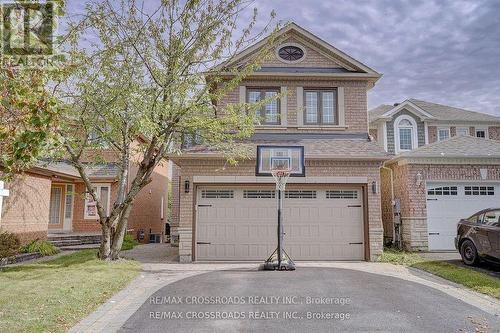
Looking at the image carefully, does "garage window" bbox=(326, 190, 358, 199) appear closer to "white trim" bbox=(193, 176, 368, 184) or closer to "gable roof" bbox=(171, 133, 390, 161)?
"white trim" bbox=(193, 176, 368, 184)

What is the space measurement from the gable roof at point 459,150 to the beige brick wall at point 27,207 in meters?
13.9

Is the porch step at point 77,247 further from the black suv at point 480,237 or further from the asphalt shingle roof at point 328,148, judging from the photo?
the black suv at point 480,237

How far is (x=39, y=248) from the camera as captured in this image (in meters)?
14.4

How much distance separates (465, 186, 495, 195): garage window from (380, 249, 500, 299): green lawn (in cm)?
343

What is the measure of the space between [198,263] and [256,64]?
6.49 metres

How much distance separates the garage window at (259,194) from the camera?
13695 mm

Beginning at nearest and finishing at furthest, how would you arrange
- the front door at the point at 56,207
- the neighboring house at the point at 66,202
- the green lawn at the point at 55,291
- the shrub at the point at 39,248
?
1. the green lawn at the point at 55,291
2. the shrub at the point at 39,248
3. the neighboring house at the point at 66,202
4. the front door at the point at 56,207

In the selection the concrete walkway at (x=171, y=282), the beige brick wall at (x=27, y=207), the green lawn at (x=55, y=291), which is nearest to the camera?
the green lawn at (x=55, y=291)

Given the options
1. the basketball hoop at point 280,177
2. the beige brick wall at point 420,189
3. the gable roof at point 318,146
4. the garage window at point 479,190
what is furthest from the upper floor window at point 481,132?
the basketball hoop at point 280,177

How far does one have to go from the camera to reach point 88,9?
11242 mm

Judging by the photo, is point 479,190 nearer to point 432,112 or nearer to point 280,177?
point 280,177

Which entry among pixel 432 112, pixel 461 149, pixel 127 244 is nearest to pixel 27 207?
pixel 127 244

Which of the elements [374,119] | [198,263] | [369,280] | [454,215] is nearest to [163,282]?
[198,263]

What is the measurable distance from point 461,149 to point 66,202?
62.0ft
